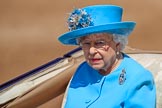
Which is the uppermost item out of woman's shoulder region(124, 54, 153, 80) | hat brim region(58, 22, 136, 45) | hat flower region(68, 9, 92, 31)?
hat flower region(68, 9, 92, 31)

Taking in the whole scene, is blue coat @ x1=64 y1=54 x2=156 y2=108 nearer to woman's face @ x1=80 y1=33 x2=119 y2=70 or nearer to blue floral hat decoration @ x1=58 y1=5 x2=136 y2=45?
woman's face @ x1=80 y1=33 x2=119 y2=70

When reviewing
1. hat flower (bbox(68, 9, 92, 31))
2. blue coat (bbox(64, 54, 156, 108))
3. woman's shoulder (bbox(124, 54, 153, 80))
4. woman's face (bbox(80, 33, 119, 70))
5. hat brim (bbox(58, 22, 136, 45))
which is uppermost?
hat flower (bbox(68, 9, 92, 31))

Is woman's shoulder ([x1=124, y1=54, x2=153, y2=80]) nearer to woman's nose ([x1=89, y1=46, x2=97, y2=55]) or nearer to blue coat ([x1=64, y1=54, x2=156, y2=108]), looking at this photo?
blue coat ([x1=64, y1=54, x2=156, y2=108])

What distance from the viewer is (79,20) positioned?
5.95 ft

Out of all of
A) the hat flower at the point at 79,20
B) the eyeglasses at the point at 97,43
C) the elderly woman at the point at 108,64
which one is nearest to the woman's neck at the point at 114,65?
the elderly woman at the point at 108,64

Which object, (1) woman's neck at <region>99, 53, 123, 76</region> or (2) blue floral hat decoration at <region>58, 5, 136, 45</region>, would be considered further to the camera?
(1) woman's neck at <region>99, 53, 123, 76</region>

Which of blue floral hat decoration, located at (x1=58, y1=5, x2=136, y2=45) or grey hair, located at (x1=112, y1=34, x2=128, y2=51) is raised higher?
blue floral hat decoration, located at (x1=58, y1=5, x2=136, y2=45)

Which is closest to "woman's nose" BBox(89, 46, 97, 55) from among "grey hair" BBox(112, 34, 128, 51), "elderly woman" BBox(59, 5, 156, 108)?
"elderly woman" BBox(59, 5, 156, 108)

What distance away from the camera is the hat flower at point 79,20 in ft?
5.92

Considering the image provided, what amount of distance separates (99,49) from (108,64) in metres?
0.09

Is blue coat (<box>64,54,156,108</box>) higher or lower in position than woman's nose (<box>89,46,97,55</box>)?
lower

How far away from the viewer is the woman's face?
182cm

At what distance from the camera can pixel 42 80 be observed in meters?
2.63

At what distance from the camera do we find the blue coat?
173cm
